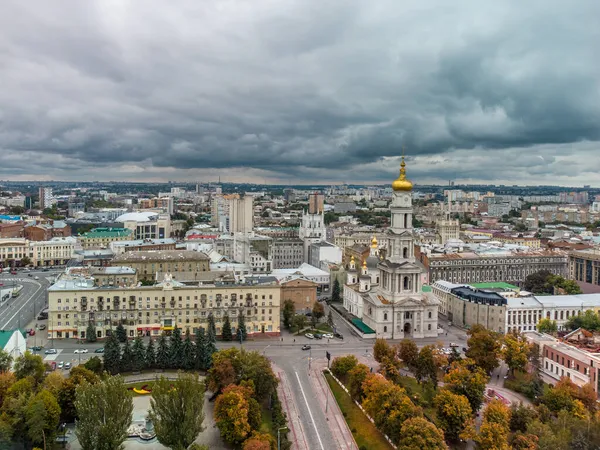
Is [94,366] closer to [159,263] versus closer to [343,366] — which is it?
[343,366]

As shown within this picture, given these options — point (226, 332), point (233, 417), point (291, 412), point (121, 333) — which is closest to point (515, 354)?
point (291, 412)

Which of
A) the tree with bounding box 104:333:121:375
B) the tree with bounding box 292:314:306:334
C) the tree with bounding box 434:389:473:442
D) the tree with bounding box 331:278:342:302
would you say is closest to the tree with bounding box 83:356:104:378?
the tree with bounding box 104:333:121:375

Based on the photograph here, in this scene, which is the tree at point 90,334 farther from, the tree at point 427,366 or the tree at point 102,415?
the tree at point 427,366

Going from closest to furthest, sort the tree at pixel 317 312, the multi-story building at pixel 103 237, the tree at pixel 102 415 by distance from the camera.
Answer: the tree at pixel 102 415, the tree at pixel 317 312, the multi-story building at pixel 103 237

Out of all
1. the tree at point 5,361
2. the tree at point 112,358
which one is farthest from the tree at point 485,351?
the tree at point 5,361

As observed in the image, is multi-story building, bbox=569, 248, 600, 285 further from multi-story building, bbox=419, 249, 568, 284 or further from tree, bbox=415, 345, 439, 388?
tree, bbox=415, 345, 439, 388

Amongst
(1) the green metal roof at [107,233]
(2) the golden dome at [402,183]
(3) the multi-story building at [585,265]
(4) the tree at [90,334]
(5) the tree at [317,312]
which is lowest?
(4) the tree at [90,334]
